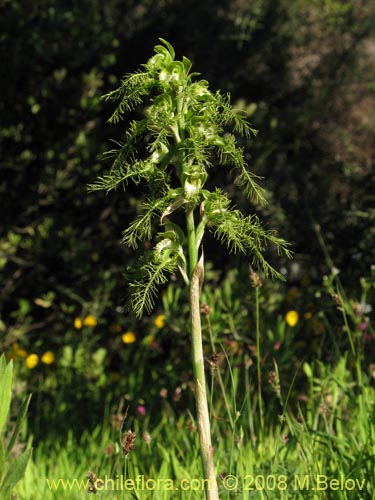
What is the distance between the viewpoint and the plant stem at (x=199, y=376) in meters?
1.30

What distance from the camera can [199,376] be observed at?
132 centimetres

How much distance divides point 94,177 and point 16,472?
2.94m

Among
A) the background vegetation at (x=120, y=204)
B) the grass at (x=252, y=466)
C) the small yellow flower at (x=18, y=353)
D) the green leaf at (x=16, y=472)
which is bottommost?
the green leaf at (x=16, y=472)

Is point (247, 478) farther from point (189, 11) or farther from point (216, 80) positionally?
point (189, 11)

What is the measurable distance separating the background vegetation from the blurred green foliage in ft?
0.04

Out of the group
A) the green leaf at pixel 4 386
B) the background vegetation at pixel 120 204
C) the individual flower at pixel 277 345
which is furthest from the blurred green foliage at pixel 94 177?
the green leaf at pixel 4 386

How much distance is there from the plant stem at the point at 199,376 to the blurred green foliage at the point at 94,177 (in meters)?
2.16

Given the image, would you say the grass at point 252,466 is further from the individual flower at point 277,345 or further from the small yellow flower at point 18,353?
the small yellow flower at point 18,353

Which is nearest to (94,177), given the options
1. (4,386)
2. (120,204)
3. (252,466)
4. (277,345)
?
(120,204)

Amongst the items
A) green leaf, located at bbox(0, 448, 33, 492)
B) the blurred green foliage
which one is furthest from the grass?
the blurred green foliage

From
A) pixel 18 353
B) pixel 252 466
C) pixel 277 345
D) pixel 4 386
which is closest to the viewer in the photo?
pixel 4 386

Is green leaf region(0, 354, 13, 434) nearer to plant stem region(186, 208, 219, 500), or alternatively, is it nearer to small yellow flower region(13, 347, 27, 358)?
plant stem region(186, 208, 219, 500)

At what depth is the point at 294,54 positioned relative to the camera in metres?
5.24

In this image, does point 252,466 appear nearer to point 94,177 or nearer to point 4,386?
point 4,386
